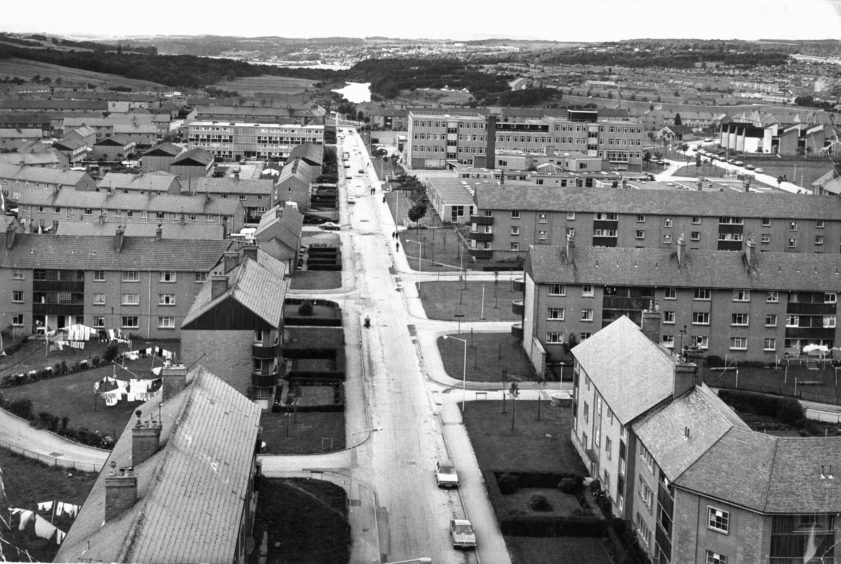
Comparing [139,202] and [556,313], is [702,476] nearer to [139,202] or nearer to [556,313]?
[556,313]

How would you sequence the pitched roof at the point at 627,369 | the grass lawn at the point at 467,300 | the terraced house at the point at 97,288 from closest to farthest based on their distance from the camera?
the pitched roof at the point at 627,369 < the terraced house at the point at 97,288 < the grass lawn at the point at 467,300

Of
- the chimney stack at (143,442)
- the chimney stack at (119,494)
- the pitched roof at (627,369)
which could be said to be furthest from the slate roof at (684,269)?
the chimney stack at (119,494)

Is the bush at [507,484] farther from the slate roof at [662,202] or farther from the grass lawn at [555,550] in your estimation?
the slate roof at [662,202]

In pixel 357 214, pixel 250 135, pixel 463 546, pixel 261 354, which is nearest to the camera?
pixel 463 546

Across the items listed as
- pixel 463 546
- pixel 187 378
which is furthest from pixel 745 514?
pixel 187 378

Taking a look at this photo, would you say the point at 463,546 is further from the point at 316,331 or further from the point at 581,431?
the point at 316,331

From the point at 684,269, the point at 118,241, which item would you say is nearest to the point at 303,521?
the point at 684,269
